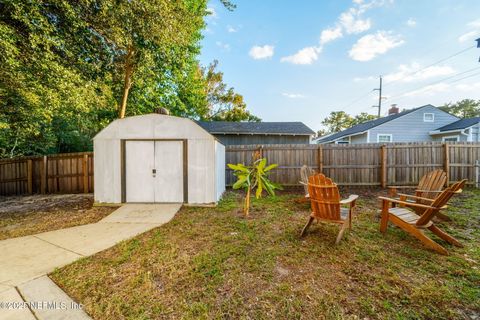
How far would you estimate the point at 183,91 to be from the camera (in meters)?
12.2

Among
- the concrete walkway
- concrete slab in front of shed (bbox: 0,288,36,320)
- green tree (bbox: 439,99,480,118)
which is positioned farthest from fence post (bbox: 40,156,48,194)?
green tree (bbox: 439,99,480,118)

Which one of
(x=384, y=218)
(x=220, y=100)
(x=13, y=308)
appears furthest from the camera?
(x=220, y=100)

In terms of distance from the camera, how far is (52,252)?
2.92m

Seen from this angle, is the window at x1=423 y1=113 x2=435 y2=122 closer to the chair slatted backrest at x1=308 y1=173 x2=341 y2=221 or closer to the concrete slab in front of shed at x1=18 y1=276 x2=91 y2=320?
the chair slatted backrest at x1=308 y1=173 x2=341 y2=221

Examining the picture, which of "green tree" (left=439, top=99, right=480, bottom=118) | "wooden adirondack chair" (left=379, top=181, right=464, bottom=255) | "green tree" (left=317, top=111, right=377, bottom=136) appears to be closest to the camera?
"wooden adirondack chair" (left=379, top=181, right=464, bottom=255)

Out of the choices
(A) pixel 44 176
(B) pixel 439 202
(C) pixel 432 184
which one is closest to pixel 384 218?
(B) pixel 439 202

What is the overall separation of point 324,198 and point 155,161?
4.50 m

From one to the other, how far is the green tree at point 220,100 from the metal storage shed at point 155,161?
1665 cm

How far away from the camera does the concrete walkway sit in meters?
1.84

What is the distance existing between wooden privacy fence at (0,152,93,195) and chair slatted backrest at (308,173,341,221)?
322 inches

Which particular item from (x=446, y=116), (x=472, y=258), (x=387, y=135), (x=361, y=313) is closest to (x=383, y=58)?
(x=387, y=135)

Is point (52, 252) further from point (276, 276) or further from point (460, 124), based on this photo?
point (460, 124)

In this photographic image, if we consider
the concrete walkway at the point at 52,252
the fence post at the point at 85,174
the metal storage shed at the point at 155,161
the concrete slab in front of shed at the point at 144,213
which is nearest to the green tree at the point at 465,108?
the metal storage shed at the point at 155,161

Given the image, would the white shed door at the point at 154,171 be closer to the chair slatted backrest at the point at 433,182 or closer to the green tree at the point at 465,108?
the chair slatted backrest at the point at 433,182
